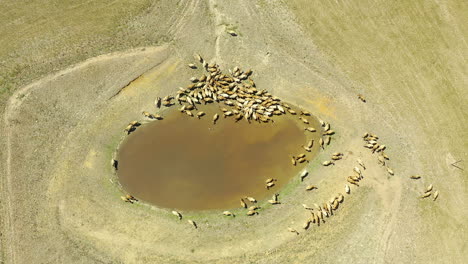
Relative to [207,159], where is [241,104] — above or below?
above

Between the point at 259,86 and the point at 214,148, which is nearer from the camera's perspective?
the point at 214,148

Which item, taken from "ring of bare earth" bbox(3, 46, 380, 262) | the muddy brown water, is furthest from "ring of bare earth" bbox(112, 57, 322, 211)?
"ring of bare earth" bbox(3, 46, 380, 262)

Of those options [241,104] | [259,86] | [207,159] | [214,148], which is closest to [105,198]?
[207,159]

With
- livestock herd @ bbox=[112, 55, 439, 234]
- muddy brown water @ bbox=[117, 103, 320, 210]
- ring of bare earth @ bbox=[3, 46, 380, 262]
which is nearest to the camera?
ring of bare earth @ bbox=[3, 46, 380, 262]

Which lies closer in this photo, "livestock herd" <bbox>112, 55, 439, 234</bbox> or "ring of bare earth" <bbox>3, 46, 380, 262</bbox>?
"ring of bare earth" <bbox>3, 46, 380, 262</bbox>

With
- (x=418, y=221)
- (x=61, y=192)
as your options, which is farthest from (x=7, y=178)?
(x=418, y=221)

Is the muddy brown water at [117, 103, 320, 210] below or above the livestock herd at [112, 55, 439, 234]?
below

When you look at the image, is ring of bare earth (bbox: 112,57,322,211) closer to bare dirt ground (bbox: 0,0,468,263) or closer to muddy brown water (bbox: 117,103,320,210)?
muddy brown water (bbox: 117,103,320,210)

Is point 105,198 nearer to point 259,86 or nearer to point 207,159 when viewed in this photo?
point 207,159
